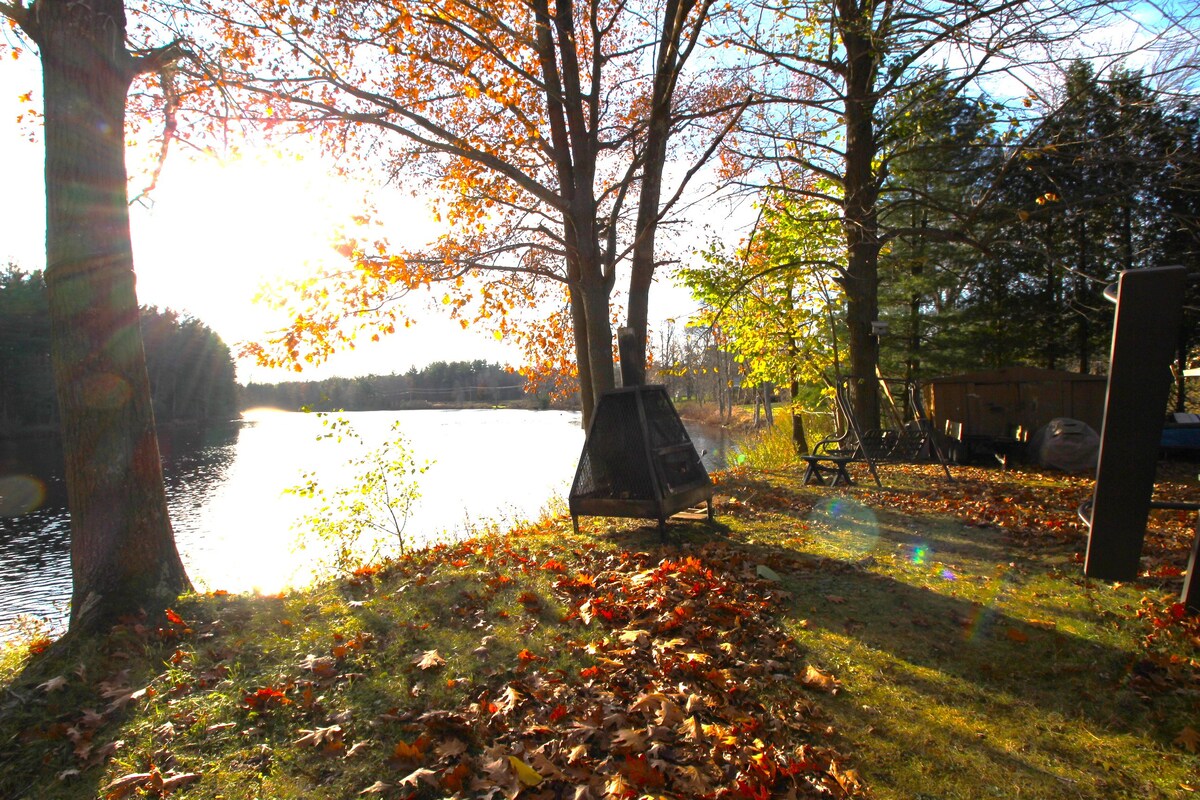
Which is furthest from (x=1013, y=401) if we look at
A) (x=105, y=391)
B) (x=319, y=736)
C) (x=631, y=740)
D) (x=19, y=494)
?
(x=19, y=494)

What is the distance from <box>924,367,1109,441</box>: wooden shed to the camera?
1246 centimetres

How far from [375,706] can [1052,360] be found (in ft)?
80.1

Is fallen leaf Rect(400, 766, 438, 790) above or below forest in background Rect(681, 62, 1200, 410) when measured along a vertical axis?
below

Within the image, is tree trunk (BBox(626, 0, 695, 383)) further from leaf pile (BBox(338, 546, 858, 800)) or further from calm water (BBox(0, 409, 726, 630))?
leaf pile (BBox(338, 546, 858, 800))

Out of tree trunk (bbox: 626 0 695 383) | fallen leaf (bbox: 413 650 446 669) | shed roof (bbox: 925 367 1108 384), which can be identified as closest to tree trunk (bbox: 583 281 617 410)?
tree trunk (bbox: 626 0 695 383)

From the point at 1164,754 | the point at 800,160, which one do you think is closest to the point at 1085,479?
the point at 800,160

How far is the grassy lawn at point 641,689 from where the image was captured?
267cm

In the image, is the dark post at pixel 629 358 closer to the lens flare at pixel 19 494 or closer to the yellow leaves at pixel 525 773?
the yellow leaves at pixel 525 773

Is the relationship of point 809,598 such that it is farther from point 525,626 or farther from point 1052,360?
point 1052,360

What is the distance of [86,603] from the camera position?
4.47 metres

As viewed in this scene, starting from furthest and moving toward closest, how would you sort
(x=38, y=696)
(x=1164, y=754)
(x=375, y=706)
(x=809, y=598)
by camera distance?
1. (x=809, y=598)
2. (x=38, y=696)
3. (x=375, y=706)
4. (x=1164, y=754)

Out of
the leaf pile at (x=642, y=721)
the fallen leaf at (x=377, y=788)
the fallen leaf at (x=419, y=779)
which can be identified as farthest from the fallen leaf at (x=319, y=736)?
the fallen leaf at (x=419, y=779)

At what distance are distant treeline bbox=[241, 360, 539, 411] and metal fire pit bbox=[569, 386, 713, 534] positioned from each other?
64.7 m

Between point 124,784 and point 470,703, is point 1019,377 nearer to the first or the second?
point 470,703
